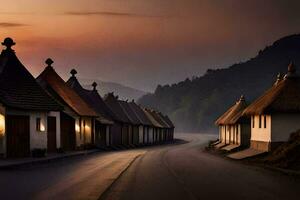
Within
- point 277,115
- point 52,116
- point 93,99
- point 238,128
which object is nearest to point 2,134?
point 52,116

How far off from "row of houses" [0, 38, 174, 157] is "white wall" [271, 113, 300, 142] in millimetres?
15735

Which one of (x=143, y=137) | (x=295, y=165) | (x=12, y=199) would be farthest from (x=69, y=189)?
(x=143, y=137)

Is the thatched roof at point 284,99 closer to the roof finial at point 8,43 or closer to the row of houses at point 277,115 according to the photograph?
the row of houses at point 277,115

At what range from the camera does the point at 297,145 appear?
36438mm

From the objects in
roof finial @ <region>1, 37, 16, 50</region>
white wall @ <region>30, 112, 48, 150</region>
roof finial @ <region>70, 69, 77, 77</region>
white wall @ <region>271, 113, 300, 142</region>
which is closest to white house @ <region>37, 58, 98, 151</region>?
roof finial @ <region>70, 69, 77, 77</region>

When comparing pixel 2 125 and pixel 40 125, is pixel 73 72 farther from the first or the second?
pixel 2 125

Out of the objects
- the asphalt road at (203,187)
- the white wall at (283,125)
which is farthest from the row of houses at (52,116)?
the white wall at (283,125)

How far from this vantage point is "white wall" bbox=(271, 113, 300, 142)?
42.6m

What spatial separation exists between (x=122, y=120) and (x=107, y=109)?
12.9 feet

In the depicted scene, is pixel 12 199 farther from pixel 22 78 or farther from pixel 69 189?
pixel 22 78

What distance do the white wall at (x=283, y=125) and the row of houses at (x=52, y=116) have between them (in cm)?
1573

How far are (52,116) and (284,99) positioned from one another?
1793cm

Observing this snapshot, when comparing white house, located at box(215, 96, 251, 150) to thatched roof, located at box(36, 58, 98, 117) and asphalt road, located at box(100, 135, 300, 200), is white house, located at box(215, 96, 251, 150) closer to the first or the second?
thatched roof, located at box(36, 58, 98, 117)

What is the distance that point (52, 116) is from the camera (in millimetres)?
45875
